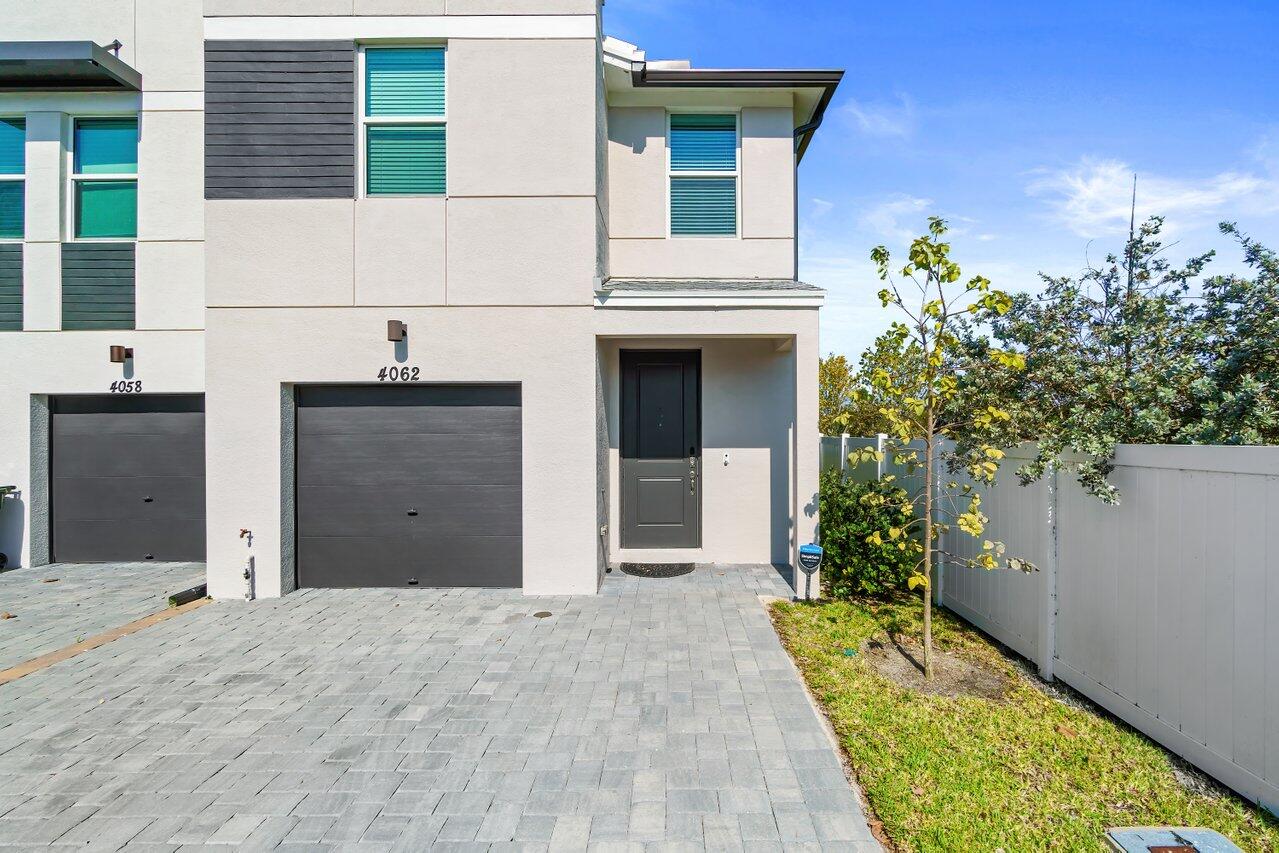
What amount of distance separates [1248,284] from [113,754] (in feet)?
25.9

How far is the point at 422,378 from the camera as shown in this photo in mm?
6289

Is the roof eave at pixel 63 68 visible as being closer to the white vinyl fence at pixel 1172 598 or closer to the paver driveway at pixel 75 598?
the paver driveway at pixel 75 598

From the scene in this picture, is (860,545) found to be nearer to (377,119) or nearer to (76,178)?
(377,119)

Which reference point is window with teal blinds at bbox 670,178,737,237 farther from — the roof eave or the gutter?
the roof eave

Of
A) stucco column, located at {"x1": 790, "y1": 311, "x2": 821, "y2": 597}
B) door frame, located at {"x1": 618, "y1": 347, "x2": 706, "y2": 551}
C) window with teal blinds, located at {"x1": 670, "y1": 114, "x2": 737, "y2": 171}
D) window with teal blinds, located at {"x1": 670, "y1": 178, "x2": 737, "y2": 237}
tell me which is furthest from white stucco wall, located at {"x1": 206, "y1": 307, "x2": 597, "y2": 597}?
window with teal blinds, located at {"x1": 670, "y1": 114, "x2": 737, "y2": 171}

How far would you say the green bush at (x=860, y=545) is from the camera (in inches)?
231

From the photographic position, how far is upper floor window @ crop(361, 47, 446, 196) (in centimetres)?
628

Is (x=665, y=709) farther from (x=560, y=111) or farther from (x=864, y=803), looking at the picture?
(x=560, y=111)

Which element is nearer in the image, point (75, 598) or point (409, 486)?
point (75, 598)

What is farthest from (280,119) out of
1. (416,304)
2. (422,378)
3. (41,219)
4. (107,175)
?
(41,219)

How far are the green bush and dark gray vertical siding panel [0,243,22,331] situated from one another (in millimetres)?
10880

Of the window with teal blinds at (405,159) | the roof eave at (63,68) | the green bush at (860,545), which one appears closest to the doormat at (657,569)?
the green bush at (860,545)

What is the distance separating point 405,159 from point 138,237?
4353 mm

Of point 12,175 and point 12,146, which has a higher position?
point 12,146
